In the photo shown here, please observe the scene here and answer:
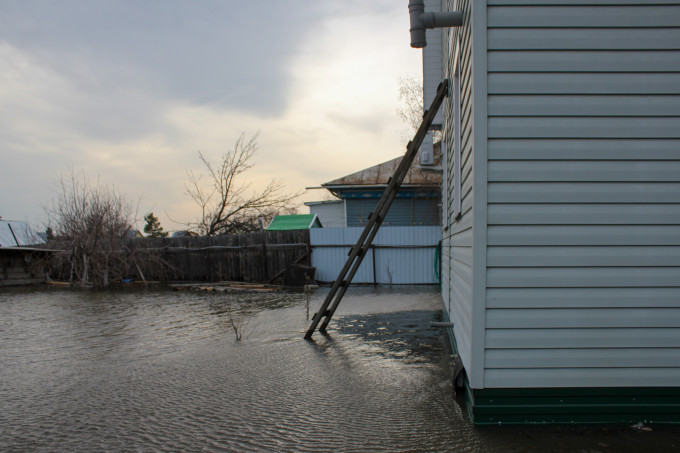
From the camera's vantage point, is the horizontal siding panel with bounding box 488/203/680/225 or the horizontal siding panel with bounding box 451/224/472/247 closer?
the horizontal siding panel with bounding box 488/203/680/225

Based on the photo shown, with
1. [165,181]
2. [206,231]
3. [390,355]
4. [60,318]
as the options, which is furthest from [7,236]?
[390,355]

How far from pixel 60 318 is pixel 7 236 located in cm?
1366

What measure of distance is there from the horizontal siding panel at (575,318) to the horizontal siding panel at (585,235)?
435mm

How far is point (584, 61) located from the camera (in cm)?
303

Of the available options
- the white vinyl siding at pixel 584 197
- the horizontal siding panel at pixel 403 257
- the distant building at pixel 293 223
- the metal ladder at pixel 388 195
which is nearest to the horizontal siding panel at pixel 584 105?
the white vinyl siding at pixel 584 197

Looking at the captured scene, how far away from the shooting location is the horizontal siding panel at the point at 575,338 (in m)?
2.97

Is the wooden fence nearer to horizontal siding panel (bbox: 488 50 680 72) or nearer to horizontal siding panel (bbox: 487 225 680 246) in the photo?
horizontal siding panel (bbox: 487 225 680 246)

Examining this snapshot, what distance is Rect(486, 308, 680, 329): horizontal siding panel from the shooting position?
2.98m

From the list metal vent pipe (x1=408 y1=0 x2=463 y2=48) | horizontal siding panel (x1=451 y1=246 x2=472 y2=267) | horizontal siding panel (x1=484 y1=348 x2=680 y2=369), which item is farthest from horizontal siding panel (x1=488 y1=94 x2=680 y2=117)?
horizontal siding panel (x1=484 y1=348 x2=680 y2=369)

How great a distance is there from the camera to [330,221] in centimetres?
2353

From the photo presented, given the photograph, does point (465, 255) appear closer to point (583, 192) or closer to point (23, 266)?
point (583, 192)

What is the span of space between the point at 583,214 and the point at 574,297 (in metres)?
0.54

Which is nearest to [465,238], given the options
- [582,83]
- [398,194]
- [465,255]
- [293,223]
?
[465,255]

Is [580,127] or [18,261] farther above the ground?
[580,127]
